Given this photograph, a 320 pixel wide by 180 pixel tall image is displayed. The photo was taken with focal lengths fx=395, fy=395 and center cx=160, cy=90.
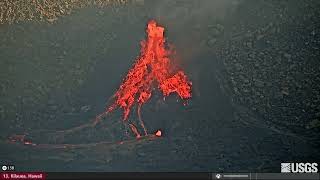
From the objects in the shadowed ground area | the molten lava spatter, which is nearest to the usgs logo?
the shadowed ground area

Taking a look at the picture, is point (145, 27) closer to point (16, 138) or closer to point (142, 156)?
point (142, 156)

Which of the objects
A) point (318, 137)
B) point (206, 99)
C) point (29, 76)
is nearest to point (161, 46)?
point (206, 99)

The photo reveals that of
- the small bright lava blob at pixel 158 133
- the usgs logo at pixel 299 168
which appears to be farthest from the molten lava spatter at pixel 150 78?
the usgs logo at pixel 299 168

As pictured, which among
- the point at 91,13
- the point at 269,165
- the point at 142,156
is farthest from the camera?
the point at 91,13

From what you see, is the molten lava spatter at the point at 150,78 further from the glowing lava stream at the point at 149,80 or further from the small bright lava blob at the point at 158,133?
the small bright lava blob at the point at 158,133

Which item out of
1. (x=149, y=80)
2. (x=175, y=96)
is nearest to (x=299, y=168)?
(x=175, y=96)

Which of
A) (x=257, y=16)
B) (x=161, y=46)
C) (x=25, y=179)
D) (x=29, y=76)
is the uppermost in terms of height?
(x=257, y=16)
